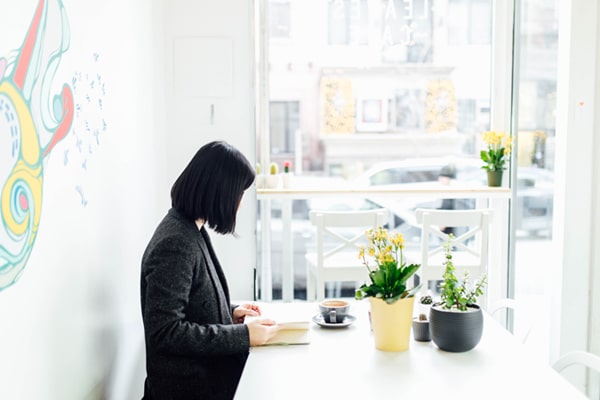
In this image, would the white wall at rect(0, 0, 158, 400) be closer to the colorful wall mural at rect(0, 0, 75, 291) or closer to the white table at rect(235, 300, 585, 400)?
the colorful wall mural at rect(0, 0, 75, 291)

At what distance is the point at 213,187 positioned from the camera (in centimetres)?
209

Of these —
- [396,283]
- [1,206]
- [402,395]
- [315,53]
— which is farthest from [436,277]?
[1,206]

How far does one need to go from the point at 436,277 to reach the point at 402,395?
208cm

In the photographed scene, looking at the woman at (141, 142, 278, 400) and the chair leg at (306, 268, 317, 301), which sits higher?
the woman at (141, 142, 278, 400)

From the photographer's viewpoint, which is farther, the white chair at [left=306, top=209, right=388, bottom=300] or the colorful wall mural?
the white chair at [left=306, top=209, right=388, bottom=300]

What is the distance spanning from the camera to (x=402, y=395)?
160 cm

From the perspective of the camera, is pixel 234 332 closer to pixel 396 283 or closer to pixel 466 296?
pixel 396 283

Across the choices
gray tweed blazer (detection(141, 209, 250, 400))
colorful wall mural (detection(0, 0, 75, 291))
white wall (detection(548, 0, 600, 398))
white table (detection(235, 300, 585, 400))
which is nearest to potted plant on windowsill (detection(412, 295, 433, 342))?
white table (detection(235, 300, 585, 400))

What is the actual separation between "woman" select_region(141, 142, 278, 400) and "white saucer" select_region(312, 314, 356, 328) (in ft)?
0.68

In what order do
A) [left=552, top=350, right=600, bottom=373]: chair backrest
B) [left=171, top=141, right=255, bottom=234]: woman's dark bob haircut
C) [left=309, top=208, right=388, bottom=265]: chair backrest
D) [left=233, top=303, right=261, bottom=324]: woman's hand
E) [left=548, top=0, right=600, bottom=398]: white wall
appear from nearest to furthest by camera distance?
[left=552, top=350, right=600, bottom=373]: chair backrest < [left=171, top=141, right=255, bottom=234]: woman's dark bob haircut < [left=233, top=303, right=261, bottom=324]: woman's hand < [left=548, top=0, right=600, bottom=398]: white wall < [left=309, top=208, right=388, bottom=265]: chair backrest

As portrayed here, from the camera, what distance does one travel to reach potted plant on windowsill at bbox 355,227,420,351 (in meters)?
1.92

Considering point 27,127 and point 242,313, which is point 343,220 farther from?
point 27,127

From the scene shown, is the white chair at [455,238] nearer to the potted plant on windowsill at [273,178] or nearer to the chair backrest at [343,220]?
the chair backrest at [343,220]

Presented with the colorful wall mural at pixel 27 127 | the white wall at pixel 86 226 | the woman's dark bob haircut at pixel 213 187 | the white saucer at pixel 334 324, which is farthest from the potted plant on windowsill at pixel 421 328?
the colorful wall mural at pixel 27 127
